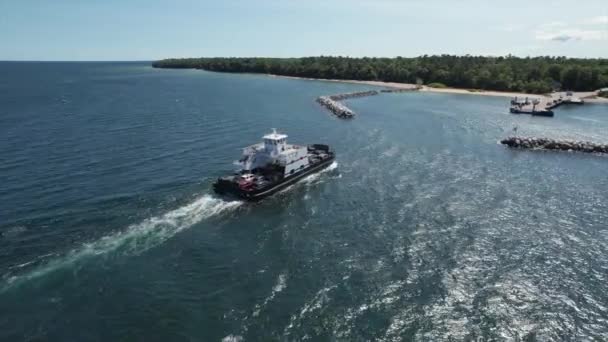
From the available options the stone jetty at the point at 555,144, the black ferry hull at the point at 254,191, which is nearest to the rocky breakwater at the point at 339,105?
the stone jetty at the point at 555,144

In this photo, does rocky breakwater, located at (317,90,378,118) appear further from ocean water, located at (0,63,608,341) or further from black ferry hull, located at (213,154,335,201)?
black ferry hull, located at (213,154,335,201)

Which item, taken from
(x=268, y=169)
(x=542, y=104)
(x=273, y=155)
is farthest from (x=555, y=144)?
(x=542, y=104)

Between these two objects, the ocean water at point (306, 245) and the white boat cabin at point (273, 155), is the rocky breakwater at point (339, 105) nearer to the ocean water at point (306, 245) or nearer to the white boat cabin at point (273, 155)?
the ocean water at point (306, 245)

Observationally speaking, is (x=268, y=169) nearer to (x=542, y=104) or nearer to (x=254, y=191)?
(x=254, y=191)

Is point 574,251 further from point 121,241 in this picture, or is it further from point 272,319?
point 121,241

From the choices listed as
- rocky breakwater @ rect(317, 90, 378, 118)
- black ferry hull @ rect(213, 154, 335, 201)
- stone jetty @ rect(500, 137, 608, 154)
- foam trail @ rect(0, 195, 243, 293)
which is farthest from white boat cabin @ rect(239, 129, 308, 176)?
rocky breakwater @ rect(317, 90, 378, 118)

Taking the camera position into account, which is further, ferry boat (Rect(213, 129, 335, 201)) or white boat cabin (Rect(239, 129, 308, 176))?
white boat cabin (Rect(239, 129, 308, 176))

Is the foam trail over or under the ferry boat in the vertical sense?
under
